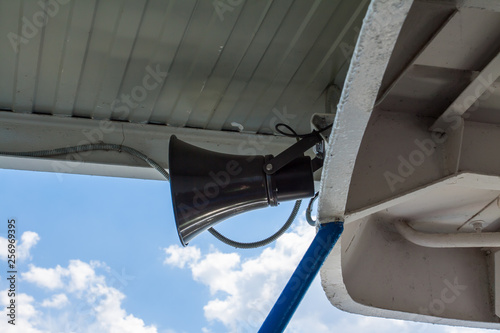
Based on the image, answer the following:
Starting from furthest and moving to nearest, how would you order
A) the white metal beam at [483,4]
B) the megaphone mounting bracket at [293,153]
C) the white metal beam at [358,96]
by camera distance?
the megaphone mounting bracket at [293,153]
the white metal beam at [483,4]
the white metal beam at [358,96]

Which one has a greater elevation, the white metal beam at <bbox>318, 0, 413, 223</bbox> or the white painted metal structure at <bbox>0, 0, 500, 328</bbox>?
the white painted metal structure at <bbox>0, 0, 500, 328</bbox>

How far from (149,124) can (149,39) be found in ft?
1.27

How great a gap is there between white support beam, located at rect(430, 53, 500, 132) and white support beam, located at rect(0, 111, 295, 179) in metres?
0.79

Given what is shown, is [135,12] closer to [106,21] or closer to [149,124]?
[106,21]

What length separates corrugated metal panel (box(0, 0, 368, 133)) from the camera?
5.23 feet

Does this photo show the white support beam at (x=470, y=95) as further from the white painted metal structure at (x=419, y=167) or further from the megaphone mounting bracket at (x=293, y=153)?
the megaphone mounting bracket at (x=293, y=153)

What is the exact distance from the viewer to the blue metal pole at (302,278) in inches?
48.3

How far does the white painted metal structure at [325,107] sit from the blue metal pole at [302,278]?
5cm

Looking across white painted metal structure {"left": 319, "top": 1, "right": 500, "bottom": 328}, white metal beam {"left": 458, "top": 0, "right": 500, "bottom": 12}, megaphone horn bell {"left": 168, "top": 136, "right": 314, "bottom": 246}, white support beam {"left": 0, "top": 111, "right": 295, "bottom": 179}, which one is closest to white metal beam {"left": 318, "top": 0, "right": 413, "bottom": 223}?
white painted metal structure {"left": 319, "top": 1, "right": 500, "bottom": 328}

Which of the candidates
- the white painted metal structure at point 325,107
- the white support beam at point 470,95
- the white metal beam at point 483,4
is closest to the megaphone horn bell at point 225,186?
the white painted metal structure at point 325,107

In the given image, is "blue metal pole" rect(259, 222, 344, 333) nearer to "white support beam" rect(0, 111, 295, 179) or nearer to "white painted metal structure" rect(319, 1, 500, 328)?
"white painted metal structure" rect(319, 1, 500, 328)

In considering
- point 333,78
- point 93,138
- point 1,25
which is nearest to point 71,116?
point 93,138

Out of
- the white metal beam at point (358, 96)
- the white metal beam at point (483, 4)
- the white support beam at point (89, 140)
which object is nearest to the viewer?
the white metal beam at point (358, 96)

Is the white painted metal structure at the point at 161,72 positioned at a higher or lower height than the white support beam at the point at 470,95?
higher
